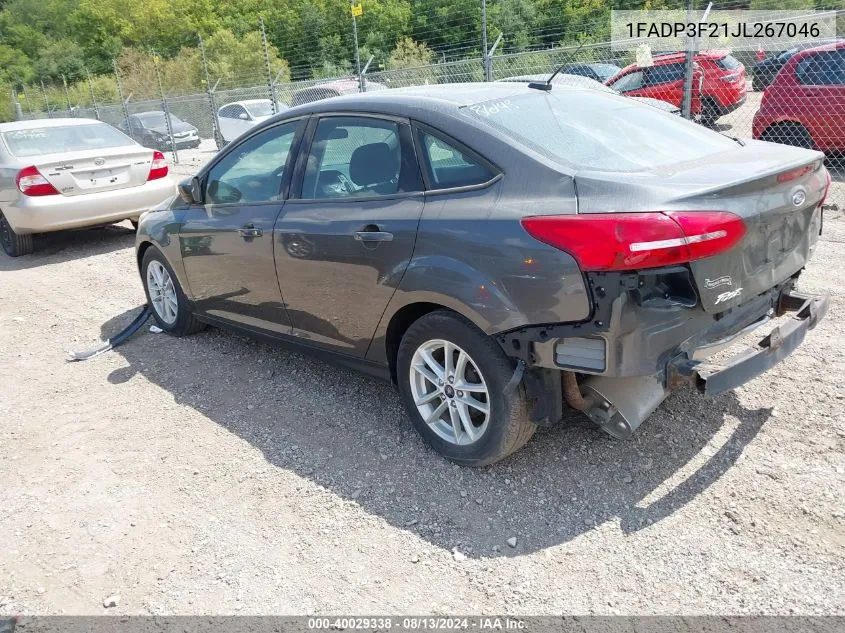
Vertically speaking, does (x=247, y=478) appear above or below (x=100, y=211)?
below

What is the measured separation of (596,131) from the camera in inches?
128

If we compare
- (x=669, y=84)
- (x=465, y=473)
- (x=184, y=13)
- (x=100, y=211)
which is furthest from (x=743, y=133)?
(x=184, y=13)

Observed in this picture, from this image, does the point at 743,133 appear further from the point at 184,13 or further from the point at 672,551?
the point at 184,13

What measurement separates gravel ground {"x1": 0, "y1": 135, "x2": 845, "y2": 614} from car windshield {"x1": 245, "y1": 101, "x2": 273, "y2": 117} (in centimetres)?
1551

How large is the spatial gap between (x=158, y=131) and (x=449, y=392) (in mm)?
21665

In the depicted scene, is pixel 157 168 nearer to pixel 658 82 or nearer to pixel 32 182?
pixel 32 182

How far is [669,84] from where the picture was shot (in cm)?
1238

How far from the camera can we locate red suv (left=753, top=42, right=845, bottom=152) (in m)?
9.27

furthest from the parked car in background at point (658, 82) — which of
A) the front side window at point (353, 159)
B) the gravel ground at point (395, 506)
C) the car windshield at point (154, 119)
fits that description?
the car windshield at point (154, 119)

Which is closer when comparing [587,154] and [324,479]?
[587,154]

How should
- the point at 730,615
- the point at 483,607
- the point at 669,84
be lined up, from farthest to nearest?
the point at 669,84 < the point at 483,607 < the point at 730,615

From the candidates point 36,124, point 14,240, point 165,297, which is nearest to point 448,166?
point 165,297

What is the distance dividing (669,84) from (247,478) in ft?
37.9

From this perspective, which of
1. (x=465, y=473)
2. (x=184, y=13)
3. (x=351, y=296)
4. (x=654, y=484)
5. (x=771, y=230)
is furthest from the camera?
(x=184, y=13)
